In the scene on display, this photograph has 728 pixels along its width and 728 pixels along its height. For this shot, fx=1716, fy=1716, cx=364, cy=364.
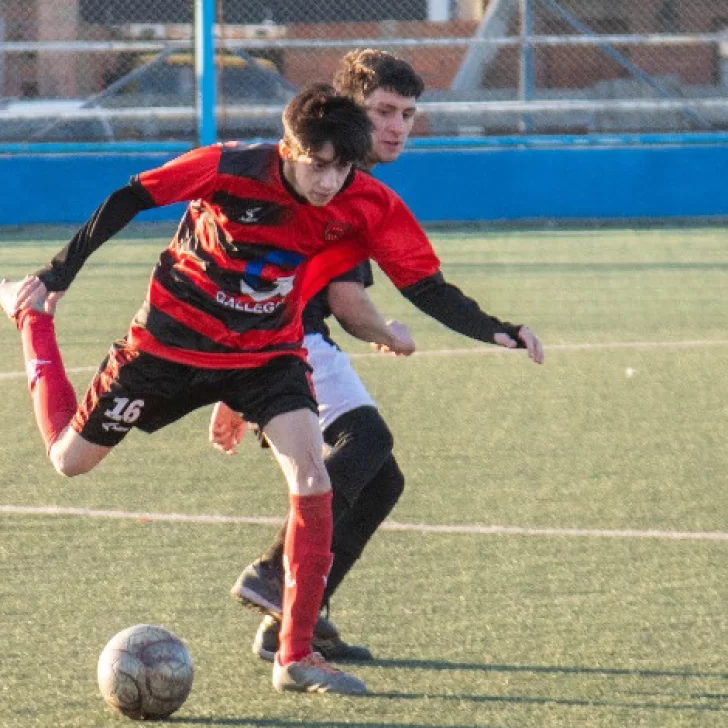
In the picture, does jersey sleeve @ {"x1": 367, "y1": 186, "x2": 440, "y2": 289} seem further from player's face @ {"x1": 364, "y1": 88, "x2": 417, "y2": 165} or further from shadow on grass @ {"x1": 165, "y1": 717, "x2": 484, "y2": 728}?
shadow on grass @ {"x1": 165, "y1": 717, "x2": 484, "y2": 728}

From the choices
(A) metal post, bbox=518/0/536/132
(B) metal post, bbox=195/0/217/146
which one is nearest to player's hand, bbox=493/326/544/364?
(B) metal post, bbox=195/0/217/146

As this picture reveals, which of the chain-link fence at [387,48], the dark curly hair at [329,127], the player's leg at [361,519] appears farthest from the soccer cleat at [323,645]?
the chain-link fence at [387,48]

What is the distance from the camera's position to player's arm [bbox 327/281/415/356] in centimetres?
504

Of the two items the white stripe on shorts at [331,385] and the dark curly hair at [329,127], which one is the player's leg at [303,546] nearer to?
the white stripe on shorts at [331,385]

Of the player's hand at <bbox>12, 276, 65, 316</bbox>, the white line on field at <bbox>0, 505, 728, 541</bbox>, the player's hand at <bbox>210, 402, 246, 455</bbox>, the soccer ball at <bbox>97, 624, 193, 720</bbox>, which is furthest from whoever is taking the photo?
the white line on field at <bbox>0, 505, 728, 541</bbox>

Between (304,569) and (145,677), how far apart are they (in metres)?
0.53

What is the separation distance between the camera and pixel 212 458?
7.30m

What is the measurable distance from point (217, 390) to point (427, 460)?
2701 millimetres

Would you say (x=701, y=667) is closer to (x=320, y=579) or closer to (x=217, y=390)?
(x=320, y=579)

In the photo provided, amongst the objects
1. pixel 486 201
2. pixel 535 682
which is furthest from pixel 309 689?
pixel 486 201

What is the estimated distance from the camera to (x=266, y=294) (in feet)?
15.2

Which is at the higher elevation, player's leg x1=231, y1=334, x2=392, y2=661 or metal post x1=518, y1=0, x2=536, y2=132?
player's leg x1=231, y1=334, x2=392, y2=661

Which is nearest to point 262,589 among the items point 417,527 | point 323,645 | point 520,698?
point 323,645

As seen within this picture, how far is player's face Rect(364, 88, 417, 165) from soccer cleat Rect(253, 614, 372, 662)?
136 cm
